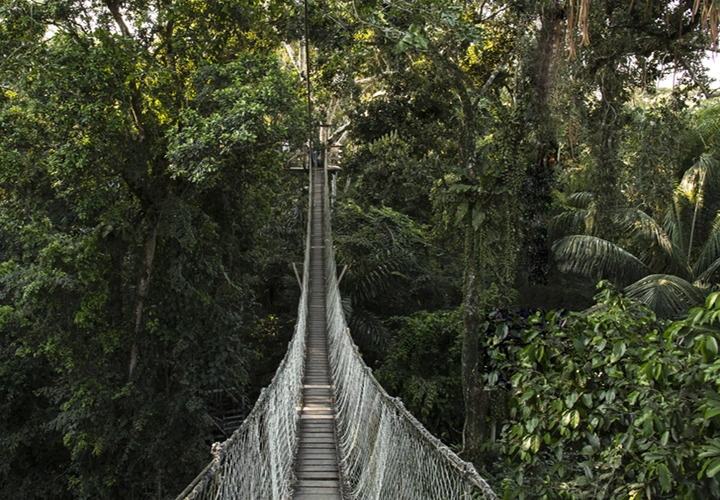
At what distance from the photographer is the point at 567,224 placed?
369 inches

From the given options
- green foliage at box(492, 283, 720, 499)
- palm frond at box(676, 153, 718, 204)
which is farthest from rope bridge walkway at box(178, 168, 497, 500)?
palm frond at box(676, 153, 718, 204)

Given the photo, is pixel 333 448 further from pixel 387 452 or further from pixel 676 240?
pixel 676 240

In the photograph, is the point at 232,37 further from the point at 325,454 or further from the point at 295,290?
the point at 325,454

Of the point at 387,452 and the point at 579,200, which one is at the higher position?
the point at 579,200

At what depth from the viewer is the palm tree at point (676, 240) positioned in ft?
23.8

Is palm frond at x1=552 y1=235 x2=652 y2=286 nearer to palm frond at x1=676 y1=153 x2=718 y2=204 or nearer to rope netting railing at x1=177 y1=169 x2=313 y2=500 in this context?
palm frond at x1=676 y1=153 x2=718 y2=204

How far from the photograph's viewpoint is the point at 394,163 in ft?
26.2

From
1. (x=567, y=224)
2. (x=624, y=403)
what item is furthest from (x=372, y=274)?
(x=624, y=403)

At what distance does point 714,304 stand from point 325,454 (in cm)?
235

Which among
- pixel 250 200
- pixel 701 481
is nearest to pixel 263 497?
pixel 701 481

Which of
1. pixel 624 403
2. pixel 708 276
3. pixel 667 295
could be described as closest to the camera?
pixel 624 403

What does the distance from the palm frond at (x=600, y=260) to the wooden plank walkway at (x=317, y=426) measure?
2.98 m

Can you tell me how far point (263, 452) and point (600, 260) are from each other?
5580 millimetres

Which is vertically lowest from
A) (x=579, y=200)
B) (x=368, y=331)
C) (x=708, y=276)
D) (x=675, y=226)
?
(x=368, y=331)
